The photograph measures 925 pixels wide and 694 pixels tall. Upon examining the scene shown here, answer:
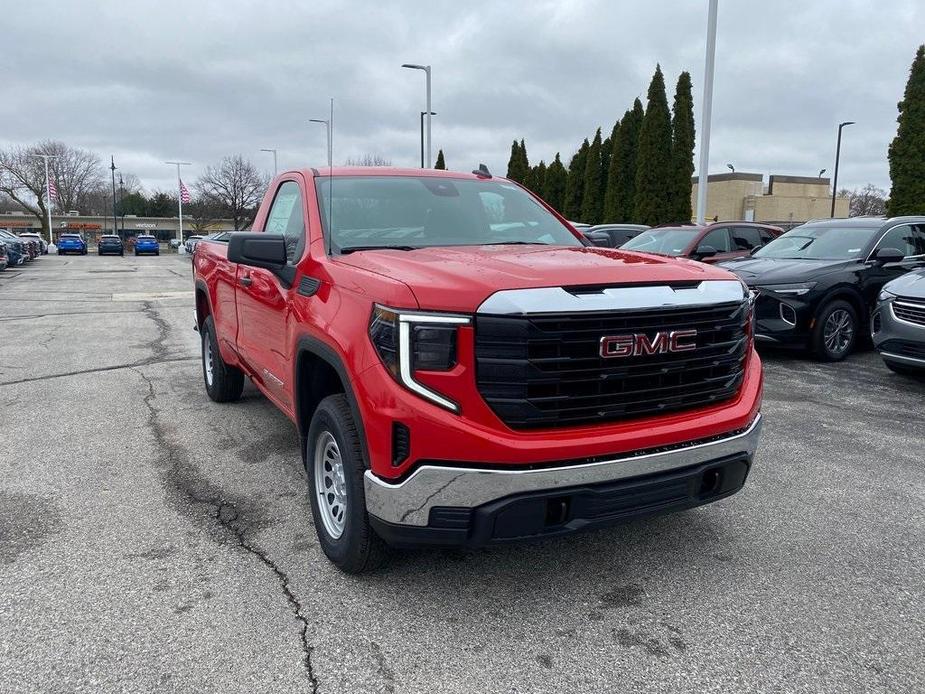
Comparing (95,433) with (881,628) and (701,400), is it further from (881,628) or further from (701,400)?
→ (881,628)

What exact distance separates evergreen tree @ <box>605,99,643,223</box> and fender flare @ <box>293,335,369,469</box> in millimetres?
29632

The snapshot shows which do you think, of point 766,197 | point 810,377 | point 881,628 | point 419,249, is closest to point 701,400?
point 881,628

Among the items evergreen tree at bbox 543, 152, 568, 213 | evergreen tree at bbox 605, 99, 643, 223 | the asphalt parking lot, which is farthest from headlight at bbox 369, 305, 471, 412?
evergreen tree at bbox 543, 152, 568, 213

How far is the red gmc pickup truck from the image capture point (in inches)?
105

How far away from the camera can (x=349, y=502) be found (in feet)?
9.84

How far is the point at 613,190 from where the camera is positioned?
3222cm

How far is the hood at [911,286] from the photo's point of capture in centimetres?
684

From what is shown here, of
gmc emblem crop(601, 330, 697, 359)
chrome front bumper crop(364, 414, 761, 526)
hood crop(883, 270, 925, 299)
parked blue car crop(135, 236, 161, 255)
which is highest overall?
gmc emblem crop(601, 330, 697, 359)

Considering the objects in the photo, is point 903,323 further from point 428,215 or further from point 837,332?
point 428,215

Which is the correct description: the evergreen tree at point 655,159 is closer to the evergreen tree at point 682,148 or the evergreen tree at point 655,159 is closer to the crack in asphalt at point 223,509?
the evergreen tree at point 682,148

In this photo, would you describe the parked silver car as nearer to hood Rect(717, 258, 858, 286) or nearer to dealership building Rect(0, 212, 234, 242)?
hood Rect(717, 258, 858, 286)

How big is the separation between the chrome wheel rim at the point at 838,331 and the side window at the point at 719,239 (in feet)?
11.7

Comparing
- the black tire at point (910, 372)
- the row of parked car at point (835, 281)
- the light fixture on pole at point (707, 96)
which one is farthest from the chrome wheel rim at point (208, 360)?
the light fixture on pole at point (707, 96)

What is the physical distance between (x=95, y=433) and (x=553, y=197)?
1456 inches
